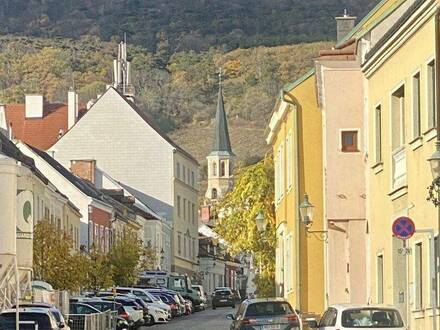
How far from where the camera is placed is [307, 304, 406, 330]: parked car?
26.3 m

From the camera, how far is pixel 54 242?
56.1m

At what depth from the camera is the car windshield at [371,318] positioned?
2633cm

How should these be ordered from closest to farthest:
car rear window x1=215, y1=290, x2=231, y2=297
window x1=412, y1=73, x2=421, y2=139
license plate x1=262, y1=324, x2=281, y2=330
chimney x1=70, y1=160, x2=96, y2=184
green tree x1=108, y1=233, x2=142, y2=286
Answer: window x1=412, y1=73, x2=421, y2=139
license plate x1=262, y1=324, x2=281, y2=330
green tree x1=108, y1=233, x2=142, y2=286
car rear window x1=215, y1=290, x2=231, y2=297
chimney x1=70, y1=160, x2=96, y2=184

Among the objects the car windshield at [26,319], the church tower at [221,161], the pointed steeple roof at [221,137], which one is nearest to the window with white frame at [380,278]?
the car windshield at [26,319]

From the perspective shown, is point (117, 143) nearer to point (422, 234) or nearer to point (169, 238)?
point (169, 238)

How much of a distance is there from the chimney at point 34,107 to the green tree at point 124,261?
3856 cm

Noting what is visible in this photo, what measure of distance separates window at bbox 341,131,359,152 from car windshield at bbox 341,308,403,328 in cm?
1143

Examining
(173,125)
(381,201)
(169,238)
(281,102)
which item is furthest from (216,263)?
(381,201)

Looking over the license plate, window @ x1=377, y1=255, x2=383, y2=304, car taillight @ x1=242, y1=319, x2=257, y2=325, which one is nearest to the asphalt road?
car taillight @ x1=242, y1=319, x2=257, y2=325

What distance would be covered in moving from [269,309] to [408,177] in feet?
21.2

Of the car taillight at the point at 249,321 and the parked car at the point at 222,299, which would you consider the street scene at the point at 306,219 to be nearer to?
the car taillight at the point at 249,321

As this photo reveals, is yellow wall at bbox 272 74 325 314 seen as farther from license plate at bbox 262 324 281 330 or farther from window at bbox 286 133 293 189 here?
license plate at bbox 262 324 281 330

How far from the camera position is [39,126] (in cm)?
11131

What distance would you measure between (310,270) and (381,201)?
1104cm
